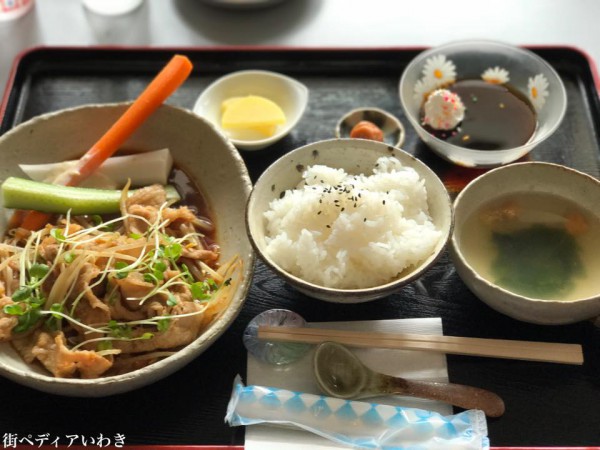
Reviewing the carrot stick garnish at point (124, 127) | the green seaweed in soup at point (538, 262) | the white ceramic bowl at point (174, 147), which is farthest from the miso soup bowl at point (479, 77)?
the carrot stick garnish at point (124, 127)

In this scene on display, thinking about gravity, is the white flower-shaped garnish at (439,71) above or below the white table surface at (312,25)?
above

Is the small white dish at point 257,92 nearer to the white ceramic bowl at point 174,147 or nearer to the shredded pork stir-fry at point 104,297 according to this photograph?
the white ceramic bowl at point 174,147

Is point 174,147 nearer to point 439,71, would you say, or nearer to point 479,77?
point 439,71

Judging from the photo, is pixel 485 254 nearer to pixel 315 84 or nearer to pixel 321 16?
pixel 315 84

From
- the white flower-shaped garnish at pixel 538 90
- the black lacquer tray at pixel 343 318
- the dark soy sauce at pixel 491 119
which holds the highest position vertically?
the white flower-shaped garnish at pixel 538 90

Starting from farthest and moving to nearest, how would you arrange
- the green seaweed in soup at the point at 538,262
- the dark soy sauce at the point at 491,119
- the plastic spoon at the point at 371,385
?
the dark soy sauce at the point at 491,119 < the green seaweed in soup at the point at 538,262 < the plastic spoon at the point at 371,385

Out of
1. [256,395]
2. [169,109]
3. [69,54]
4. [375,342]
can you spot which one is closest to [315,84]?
[169,109]

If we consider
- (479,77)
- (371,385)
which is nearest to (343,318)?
(371,385)
